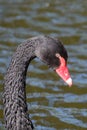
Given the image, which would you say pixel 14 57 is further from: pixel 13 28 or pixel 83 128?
pixel 13 28

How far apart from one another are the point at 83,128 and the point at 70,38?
3.02 metres

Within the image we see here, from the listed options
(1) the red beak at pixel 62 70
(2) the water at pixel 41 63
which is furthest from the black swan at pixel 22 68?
(2) the water at pixel 41 63

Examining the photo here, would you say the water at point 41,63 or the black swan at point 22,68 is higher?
the black swan at point 22,68

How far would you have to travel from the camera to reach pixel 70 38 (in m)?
9.33

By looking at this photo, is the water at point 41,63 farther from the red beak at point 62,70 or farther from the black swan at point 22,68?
the red beak at point 62,70

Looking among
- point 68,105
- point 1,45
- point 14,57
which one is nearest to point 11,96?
point 14,57

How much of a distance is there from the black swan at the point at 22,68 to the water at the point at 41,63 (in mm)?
1087

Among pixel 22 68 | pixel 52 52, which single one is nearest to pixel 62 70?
pixel 52 52

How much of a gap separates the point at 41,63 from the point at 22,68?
304 cm

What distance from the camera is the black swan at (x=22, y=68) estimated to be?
5.19 metres

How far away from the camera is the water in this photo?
6.84 metres

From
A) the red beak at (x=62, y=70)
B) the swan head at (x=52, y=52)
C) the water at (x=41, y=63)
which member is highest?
the swan head at (x=52, y=52)

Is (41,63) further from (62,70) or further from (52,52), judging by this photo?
(52,52)

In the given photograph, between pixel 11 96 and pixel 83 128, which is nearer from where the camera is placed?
pixel 11 96
